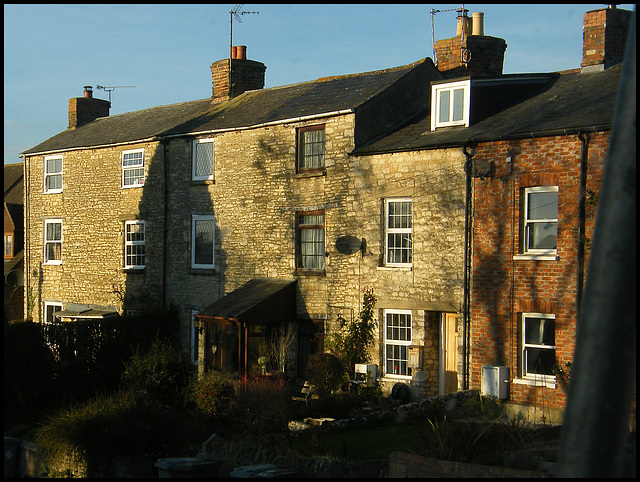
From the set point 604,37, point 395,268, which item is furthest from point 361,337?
point 604,37

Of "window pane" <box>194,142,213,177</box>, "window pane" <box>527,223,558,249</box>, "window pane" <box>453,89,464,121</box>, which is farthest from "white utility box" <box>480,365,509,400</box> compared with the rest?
"window pane" <box>194,142,213,177</box>

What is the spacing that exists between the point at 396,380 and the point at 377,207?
454 centimetres

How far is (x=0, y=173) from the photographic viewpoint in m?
9.76

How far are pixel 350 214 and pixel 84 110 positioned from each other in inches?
710

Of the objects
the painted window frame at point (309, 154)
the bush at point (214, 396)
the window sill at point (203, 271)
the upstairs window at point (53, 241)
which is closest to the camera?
the bush at point (214, 396)

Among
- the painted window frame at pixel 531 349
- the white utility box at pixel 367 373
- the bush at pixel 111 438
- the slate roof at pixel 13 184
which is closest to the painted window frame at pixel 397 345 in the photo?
the white utility box at pixel 367 373

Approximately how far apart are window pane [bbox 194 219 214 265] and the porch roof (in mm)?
2285

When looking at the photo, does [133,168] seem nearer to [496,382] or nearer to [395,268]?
[395,268]

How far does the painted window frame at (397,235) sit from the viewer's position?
19.9 m

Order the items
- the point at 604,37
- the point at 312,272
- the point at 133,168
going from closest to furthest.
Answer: the point at 604,37, the point at 312,272, the point at 133,168

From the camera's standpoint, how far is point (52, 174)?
101 ft

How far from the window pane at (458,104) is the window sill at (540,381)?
7.01 meters

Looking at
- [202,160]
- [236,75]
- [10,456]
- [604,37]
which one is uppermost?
[236,75]

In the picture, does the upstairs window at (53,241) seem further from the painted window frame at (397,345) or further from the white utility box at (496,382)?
the white utility box at (496,382)
